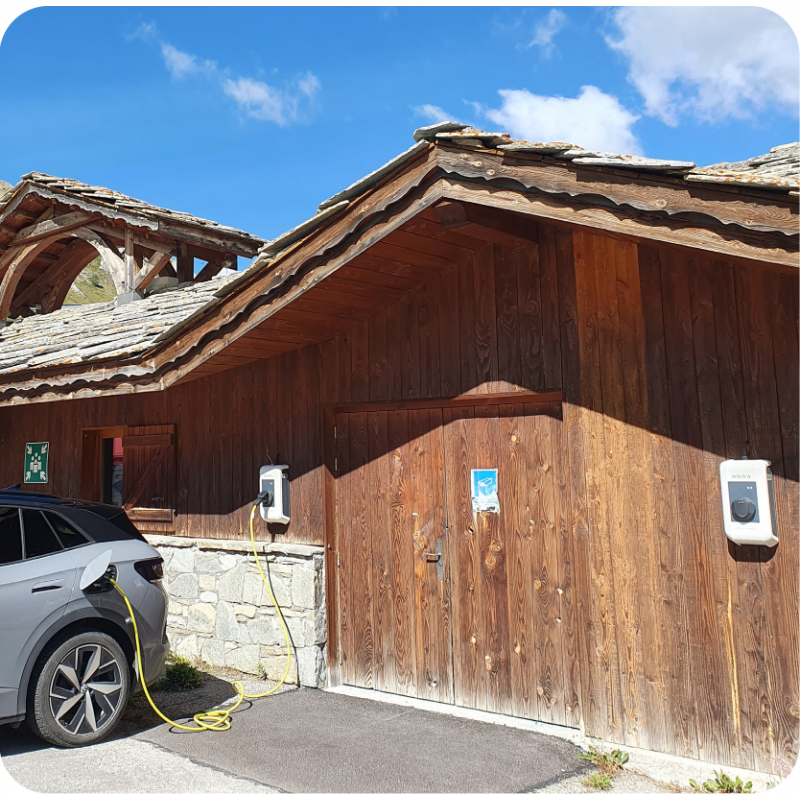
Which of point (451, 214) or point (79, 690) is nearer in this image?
point (451, 214)

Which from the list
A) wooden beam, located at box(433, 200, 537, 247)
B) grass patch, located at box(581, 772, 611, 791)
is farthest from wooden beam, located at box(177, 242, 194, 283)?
grass patch, located at box(581, 772, 611, 791)

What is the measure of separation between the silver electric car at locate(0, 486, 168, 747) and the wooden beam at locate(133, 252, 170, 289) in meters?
5.92

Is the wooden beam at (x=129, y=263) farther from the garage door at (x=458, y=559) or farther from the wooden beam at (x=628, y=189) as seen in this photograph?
the wooden beam at (x=628, y=189)

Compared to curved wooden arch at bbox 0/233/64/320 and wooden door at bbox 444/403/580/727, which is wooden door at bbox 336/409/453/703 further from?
curved wooden arch at bbox 0/233/64/320

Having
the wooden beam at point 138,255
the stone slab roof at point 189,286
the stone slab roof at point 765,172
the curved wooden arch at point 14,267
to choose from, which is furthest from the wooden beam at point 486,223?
the curved wooden arch at point 14,267

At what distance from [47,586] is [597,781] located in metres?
4.11

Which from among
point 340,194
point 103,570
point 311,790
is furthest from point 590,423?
point 103,570

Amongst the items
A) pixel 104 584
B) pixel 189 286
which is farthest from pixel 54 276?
pixel 104 584

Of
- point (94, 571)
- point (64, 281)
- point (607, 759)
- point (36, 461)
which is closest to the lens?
point (607, 759)

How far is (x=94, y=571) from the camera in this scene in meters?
5.67

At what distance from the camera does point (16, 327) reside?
12.2 metres

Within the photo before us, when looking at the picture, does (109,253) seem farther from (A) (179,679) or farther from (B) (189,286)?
(A) (179,679)

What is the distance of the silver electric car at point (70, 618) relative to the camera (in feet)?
17.1

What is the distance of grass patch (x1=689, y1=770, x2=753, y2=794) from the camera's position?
15.0ft
